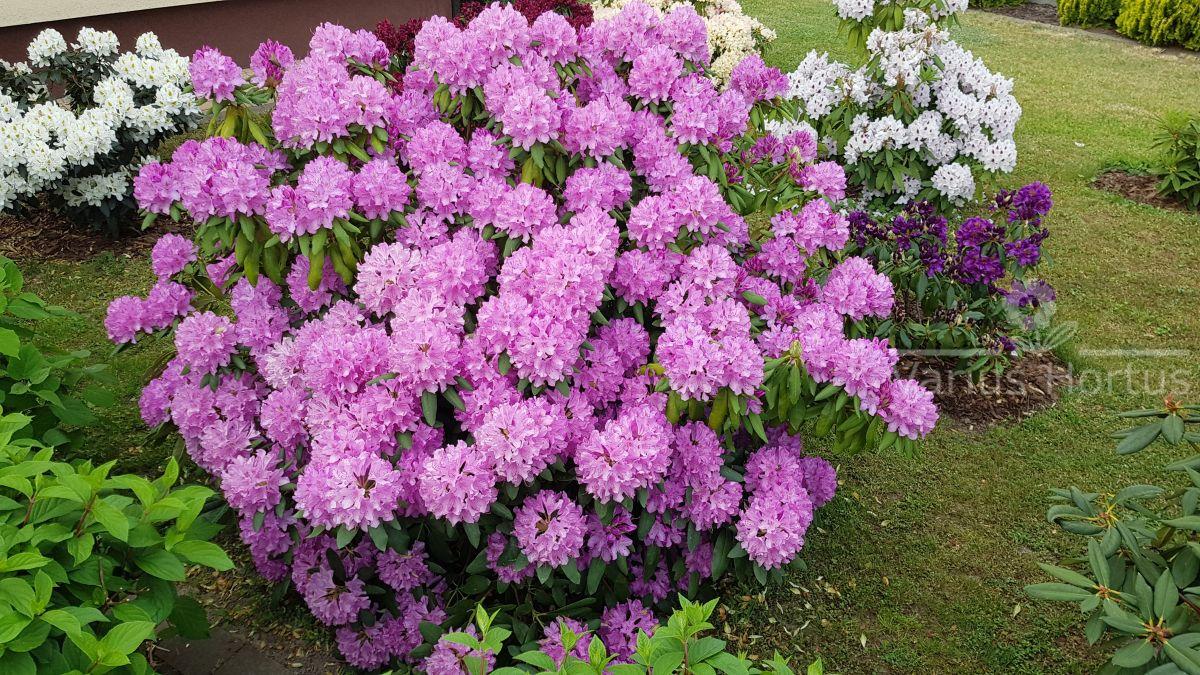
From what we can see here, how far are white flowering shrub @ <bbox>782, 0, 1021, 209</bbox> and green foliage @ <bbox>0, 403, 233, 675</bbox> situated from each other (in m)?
3.89

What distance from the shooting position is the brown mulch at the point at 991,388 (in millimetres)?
3762

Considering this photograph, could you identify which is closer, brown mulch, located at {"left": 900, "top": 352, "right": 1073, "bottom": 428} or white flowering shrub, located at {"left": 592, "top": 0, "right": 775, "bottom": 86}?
brown mulch, located at {"left": 900, "top": 352, "right": 1073, "bottom": 428}

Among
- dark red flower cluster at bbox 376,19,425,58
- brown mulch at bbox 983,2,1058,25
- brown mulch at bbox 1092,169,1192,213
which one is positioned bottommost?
brown mulch at bbox 1092,169,1192,213

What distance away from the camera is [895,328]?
12.8 feet

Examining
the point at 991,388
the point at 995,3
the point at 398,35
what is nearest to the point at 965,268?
the point at 991,388

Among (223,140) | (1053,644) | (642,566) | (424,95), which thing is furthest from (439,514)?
(1053,644)

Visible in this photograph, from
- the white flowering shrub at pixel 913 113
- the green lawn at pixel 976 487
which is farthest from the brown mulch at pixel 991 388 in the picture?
the white flowering shrub at pixel 913 113

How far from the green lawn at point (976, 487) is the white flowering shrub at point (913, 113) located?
859 mm

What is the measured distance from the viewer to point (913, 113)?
15.2ft

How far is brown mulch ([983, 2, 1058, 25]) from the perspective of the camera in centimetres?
1112

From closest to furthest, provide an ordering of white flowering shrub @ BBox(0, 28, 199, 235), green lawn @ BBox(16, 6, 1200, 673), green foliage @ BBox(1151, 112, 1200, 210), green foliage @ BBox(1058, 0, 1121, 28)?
green lawn @ BBox(16, 6, 1200, 673), white flowering shrub @ BBox(0, 28, 199, 235), green foliage @ BBox(1151, 112, 1200, 210), green foliage @ BBox(1058, 0, 1121, 28)

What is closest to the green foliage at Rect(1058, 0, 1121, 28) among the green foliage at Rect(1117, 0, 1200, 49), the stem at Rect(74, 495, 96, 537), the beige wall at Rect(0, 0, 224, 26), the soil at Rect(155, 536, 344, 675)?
the green foliage at Rect(1117, 0, 1200, 49)

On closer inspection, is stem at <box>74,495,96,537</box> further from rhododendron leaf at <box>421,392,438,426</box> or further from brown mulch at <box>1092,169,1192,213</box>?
brown mulch at <box>1092,169,1192,213</box>

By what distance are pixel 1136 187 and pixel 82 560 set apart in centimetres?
644
